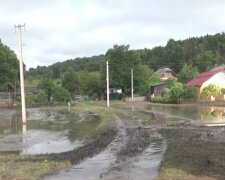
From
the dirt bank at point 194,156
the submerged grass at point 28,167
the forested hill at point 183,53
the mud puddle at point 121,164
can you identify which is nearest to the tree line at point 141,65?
the forested hill at point 183,53

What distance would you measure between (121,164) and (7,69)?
78.5 meters

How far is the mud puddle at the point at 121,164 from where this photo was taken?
12758mm

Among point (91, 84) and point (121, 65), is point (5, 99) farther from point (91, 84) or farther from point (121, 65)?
point (91, 84)

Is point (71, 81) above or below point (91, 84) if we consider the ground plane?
above

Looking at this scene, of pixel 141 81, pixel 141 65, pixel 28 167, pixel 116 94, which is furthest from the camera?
Result: pixel 116 94

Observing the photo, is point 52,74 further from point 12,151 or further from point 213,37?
point 12,151

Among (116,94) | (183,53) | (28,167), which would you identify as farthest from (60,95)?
(183,53)

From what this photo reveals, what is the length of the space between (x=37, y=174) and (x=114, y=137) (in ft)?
33.7

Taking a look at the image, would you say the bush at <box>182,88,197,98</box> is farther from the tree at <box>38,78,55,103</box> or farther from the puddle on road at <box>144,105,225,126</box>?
the tree at <box>38,78,55,103</box>

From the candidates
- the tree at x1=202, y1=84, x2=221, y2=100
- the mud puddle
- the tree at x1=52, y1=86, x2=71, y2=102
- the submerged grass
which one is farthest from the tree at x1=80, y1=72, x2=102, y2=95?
the submerged grass

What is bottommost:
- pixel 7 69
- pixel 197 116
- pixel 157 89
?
pixel 197 116

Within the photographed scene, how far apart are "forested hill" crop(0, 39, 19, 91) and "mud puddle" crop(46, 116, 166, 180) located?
7243 cm

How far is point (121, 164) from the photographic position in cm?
1448

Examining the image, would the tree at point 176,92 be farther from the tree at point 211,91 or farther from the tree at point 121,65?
the tree at point 121,65
